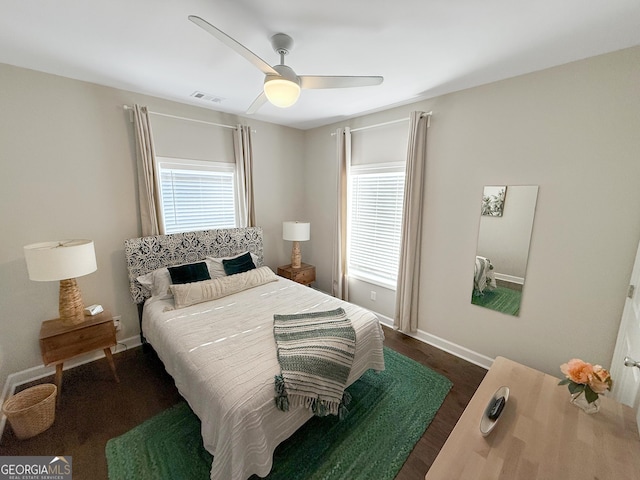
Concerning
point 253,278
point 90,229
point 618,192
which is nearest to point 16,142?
point 90,229

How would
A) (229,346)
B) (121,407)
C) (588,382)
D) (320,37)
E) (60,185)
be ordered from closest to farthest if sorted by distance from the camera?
(588,382) < (320,37) < (229,346) < (121,407) < (60,185)

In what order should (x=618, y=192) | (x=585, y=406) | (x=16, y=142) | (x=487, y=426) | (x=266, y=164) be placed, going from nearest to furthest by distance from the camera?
(x=487, y=426) < (x=585, y=406) < (x=618, y=192) < (x=16, y=142) < (x=266, y=164)

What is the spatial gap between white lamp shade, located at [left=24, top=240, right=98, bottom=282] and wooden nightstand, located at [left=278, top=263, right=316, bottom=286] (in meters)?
2.20

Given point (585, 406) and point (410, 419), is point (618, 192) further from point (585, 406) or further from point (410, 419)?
point (410, 419)

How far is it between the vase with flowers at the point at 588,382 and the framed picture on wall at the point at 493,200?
1371 millimetres

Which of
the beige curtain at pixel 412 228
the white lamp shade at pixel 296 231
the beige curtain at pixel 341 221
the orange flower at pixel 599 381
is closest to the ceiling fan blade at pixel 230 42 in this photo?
the beige curtain at pixel 412 228

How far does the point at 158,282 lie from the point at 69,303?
65cm

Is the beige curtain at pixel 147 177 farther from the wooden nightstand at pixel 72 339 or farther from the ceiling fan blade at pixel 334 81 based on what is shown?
the ceiling fan blade at pixel 334 81

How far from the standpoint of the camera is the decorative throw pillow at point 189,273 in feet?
8.45

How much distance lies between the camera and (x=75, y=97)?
2.28 metres

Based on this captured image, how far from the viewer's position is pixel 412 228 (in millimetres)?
2814

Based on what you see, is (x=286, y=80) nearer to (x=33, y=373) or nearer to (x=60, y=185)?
(x=60, y=185)

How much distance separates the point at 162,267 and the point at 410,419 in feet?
9.09

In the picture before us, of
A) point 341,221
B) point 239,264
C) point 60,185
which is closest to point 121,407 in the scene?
point 239,264
